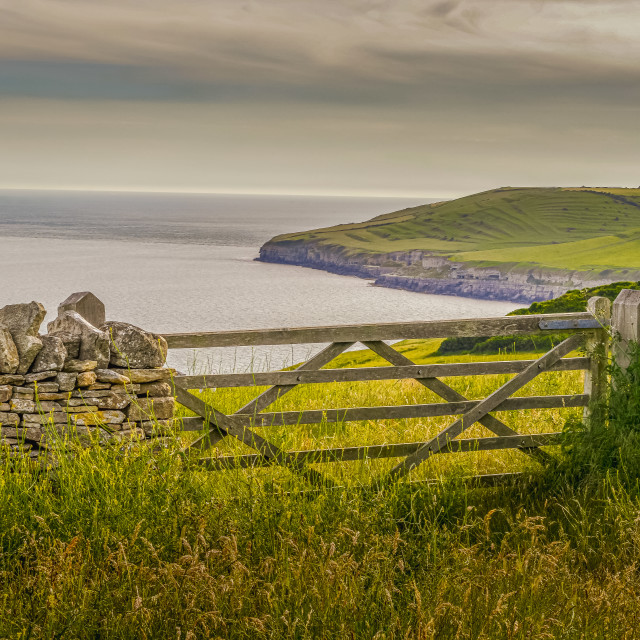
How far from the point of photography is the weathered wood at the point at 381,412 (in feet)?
19.1

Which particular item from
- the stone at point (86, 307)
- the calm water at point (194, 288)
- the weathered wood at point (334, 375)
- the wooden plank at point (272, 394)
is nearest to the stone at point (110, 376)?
the weathered wood at point (334, 375)

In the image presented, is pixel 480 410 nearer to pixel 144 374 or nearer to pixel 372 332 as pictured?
pixel 372 332

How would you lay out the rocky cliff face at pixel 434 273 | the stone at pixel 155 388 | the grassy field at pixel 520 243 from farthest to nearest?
the grassy field at pixel 520 243, the rocky cliff face at pixel 434 273, the stone at pixel 155 388

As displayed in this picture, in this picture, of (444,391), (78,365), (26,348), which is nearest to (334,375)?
(444,391)

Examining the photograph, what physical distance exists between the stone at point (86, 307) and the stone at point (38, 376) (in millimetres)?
684

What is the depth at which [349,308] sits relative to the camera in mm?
116500

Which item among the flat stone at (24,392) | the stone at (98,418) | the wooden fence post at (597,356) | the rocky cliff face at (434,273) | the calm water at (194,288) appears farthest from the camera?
the rocky cliff face at (434,273)

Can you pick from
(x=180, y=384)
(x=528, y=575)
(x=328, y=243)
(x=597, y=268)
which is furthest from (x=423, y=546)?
(x=328, y=243)

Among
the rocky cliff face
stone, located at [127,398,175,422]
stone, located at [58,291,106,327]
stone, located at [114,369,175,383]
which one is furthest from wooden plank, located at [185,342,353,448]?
the rocky cliff face

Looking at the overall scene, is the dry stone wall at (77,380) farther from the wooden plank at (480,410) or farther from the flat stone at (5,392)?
the wooden plank at (480,410)

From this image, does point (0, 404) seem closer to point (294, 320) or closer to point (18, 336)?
point (18, 336)

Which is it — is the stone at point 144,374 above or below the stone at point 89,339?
below

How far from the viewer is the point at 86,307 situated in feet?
19.3

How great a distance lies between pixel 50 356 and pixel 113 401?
0.62m
